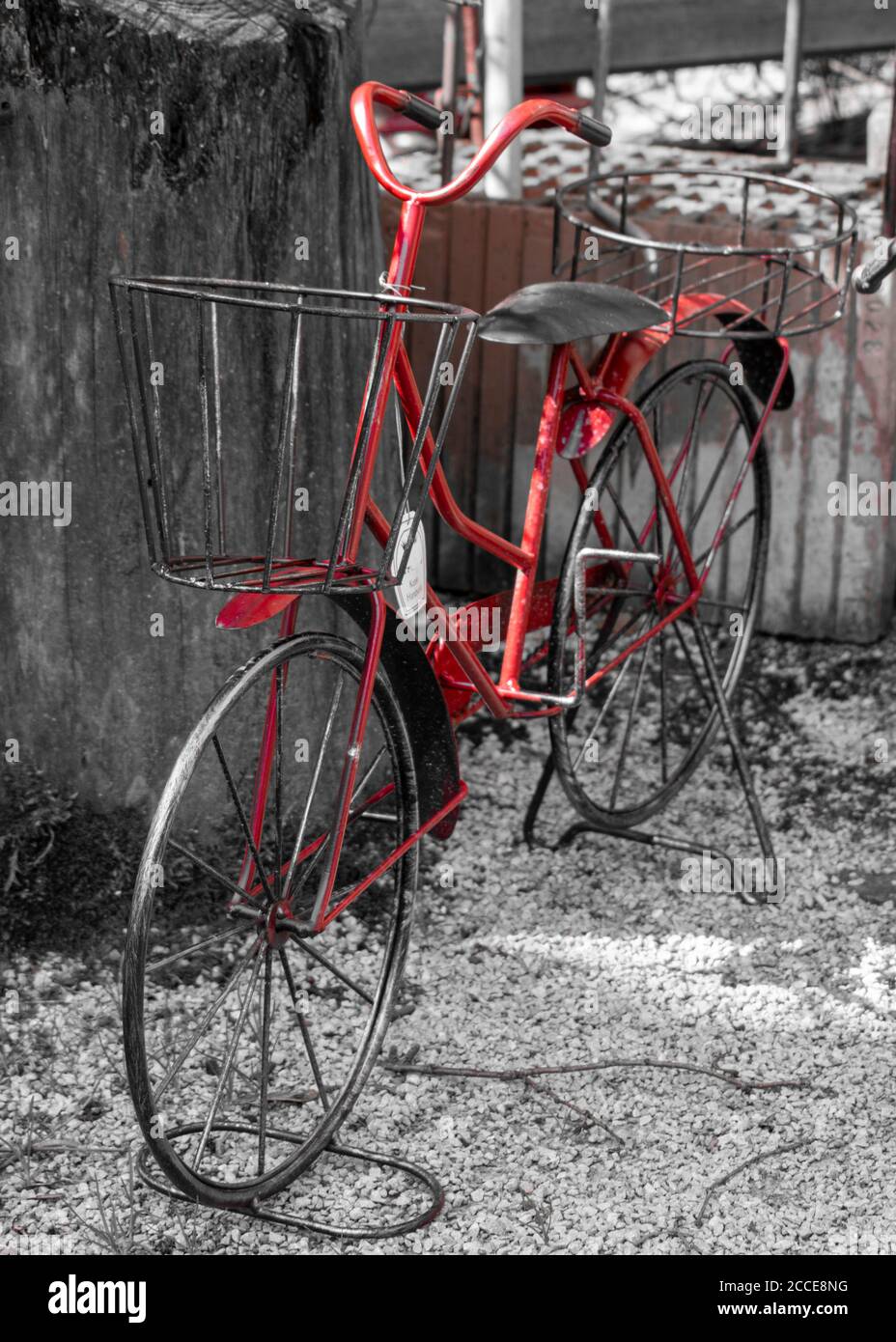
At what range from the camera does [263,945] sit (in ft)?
8.87

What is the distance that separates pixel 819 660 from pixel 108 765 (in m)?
2.36

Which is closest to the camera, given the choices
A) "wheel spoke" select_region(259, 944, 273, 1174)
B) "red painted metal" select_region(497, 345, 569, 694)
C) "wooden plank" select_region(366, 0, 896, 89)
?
"wheel spoke" select_region(259, 944, 273, 1174)

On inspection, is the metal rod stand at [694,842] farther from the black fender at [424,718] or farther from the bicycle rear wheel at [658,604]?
the black fender at [424,718]

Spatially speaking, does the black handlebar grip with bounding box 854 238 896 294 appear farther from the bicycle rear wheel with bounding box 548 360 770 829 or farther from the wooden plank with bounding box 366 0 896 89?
the wooden plank with bounding box 366 0 896 89

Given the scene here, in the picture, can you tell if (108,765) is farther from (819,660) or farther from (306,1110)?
(819,660)

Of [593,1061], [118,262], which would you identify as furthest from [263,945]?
[118,262]

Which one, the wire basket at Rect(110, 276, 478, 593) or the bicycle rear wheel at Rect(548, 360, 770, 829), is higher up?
the wire basket at Rect(110, 276, 478, 593)

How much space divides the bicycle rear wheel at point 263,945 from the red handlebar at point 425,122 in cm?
73

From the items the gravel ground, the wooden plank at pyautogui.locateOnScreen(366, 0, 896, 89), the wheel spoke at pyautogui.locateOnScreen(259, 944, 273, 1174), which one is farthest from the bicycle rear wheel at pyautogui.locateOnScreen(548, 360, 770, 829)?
the wooden plank at pyautogui.locateOnScreen(366, 0, 896, 89)

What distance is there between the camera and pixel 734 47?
20.6ft

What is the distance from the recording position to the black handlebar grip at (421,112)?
2691 millimetres

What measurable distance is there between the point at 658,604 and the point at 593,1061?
119cm

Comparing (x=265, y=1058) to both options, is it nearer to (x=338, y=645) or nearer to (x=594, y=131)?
(x=338, y=645)

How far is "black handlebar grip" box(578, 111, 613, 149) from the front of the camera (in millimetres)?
2830
